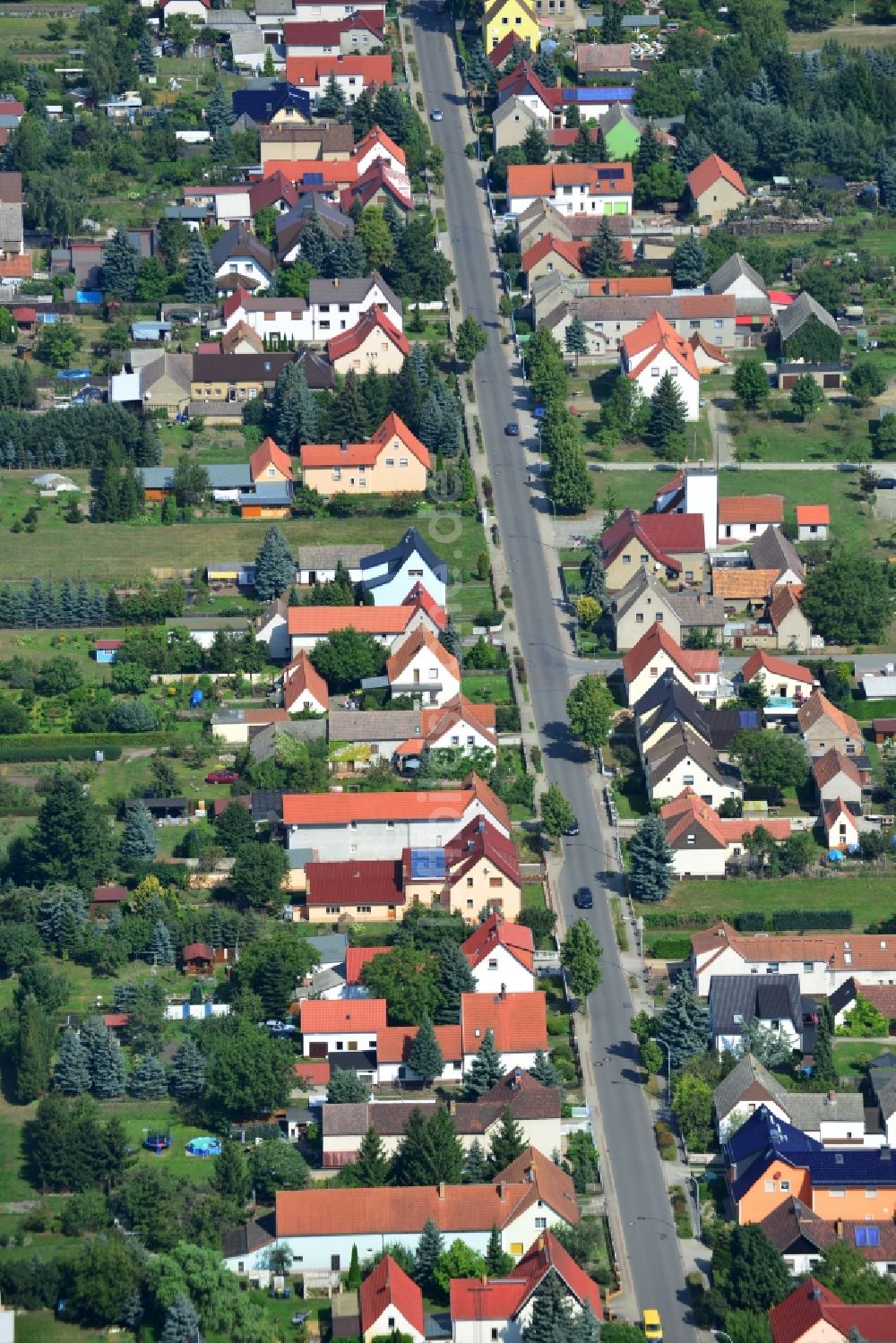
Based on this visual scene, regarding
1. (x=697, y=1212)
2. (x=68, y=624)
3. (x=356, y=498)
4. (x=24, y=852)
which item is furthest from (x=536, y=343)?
(x=697, y=1212)

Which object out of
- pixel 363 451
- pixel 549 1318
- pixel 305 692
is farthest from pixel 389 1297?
pixel 363 451

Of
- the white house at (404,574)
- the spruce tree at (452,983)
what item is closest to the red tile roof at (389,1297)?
the spruce tree at (452,983)

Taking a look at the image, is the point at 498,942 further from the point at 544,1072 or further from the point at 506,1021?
the point at 544,1072

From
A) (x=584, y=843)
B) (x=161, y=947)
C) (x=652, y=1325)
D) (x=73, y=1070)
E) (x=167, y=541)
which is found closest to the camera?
(x=652, y=1325)

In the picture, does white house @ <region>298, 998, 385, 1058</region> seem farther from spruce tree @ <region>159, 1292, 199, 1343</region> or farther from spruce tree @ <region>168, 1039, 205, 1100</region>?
spruce tree @ <region>159, 1292, 199, 1343</region>

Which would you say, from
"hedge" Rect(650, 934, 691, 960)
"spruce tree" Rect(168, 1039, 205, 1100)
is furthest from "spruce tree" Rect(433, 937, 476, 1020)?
"spruce tree" Rect(168, 1039, 205, 1100)

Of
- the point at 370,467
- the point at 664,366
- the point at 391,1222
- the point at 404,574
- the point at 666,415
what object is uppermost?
the point at 391,1222
